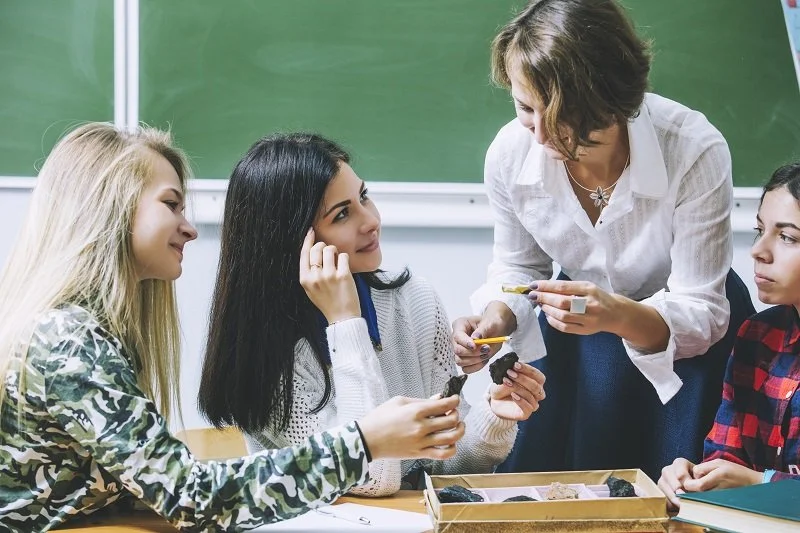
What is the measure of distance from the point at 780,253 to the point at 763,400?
0.27 m

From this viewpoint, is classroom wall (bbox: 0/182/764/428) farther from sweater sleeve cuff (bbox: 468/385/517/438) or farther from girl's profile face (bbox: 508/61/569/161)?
sweater sleeve cuff (bbox: 468/385/517/438)

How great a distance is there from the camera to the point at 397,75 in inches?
110

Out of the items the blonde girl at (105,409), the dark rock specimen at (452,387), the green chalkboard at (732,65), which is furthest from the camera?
the green chalkboard at (732,65)

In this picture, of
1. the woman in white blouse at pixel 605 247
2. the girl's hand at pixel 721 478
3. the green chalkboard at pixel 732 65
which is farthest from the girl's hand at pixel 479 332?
the green chalkboard at pixel 732 65

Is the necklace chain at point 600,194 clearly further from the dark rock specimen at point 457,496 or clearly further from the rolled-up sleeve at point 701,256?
the dark rock specimen at point 457,496

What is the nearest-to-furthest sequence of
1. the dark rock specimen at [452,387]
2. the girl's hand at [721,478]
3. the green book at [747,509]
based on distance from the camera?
the green book at [747,509]
the dark rock specimen at [452,387]
the girl's hand at [721,478]

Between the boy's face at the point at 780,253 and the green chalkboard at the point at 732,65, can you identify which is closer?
the boy's face at the point at 780,253

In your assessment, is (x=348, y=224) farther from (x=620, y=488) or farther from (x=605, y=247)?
(x=620, y=488)

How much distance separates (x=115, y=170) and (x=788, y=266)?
117cm

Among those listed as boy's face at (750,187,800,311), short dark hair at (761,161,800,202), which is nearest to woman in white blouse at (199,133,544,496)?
boy's face at (750,187,800,311)

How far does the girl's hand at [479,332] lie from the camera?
5.73 feet

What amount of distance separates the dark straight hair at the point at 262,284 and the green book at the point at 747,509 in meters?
0.69

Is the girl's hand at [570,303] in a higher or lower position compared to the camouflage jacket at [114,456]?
higher

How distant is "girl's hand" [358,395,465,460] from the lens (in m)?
1.18
